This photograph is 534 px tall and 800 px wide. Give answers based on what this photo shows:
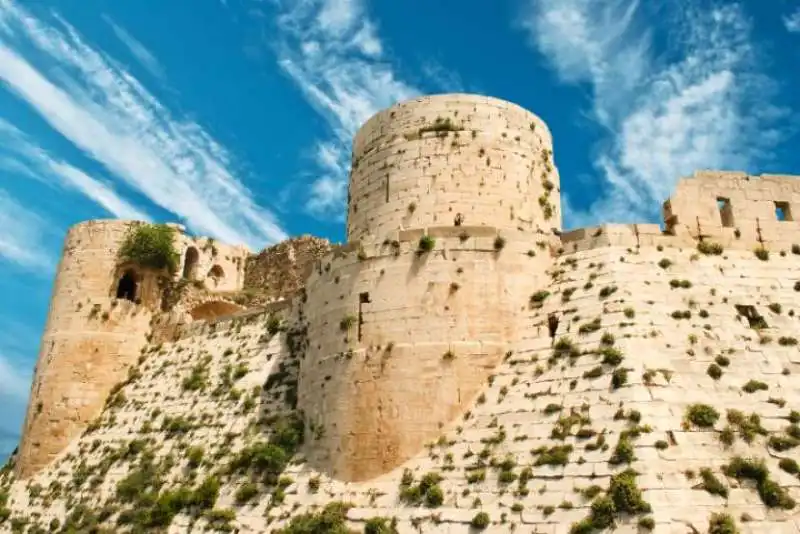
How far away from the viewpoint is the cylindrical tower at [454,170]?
1706 centimetres

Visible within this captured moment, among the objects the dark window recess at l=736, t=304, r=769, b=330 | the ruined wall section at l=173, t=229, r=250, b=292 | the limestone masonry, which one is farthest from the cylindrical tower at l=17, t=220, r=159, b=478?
the dark window recess at l=736, t=304, r=769, b=330

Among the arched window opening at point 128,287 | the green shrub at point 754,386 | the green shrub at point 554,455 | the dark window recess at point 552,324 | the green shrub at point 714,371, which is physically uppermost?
the arched window opening at point 128,287

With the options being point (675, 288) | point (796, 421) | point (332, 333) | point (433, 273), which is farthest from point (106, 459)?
point (796, 421)

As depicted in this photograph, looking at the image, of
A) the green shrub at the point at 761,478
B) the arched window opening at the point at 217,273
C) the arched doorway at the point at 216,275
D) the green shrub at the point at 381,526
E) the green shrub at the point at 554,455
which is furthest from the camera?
the arched window opening at the point at 217,273

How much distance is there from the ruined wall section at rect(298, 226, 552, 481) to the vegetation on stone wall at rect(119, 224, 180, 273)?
520 inches

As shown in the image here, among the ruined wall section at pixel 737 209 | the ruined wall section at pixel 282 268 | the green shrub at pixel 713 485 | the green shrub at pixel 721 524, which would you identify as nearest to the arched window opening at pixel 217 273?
the ruined wall section at pixel 282 268

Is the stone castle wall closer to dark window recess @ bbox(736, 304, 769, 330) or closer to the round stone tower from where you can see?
dark window recess @ bbox(736, 304, 769, 330)

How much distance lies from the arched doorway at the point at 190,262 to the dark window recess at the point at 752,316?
22.8 metres

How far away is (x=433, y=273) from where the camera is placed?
15.5 metres

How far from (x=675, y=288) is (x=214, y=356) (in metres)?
15.5

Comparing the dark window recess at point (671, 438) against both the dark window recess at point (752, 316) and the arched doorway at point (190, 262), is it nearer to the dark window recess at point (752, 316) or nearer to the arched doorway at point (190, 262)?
the dark window recess at point (752, 316)

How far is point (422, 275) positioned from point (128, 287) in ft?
57.2

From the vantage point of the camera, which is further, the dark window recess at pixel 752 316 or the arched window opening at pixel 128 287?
the arched window opening at pixel 128 287

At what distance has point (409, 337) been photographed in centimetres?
1509
